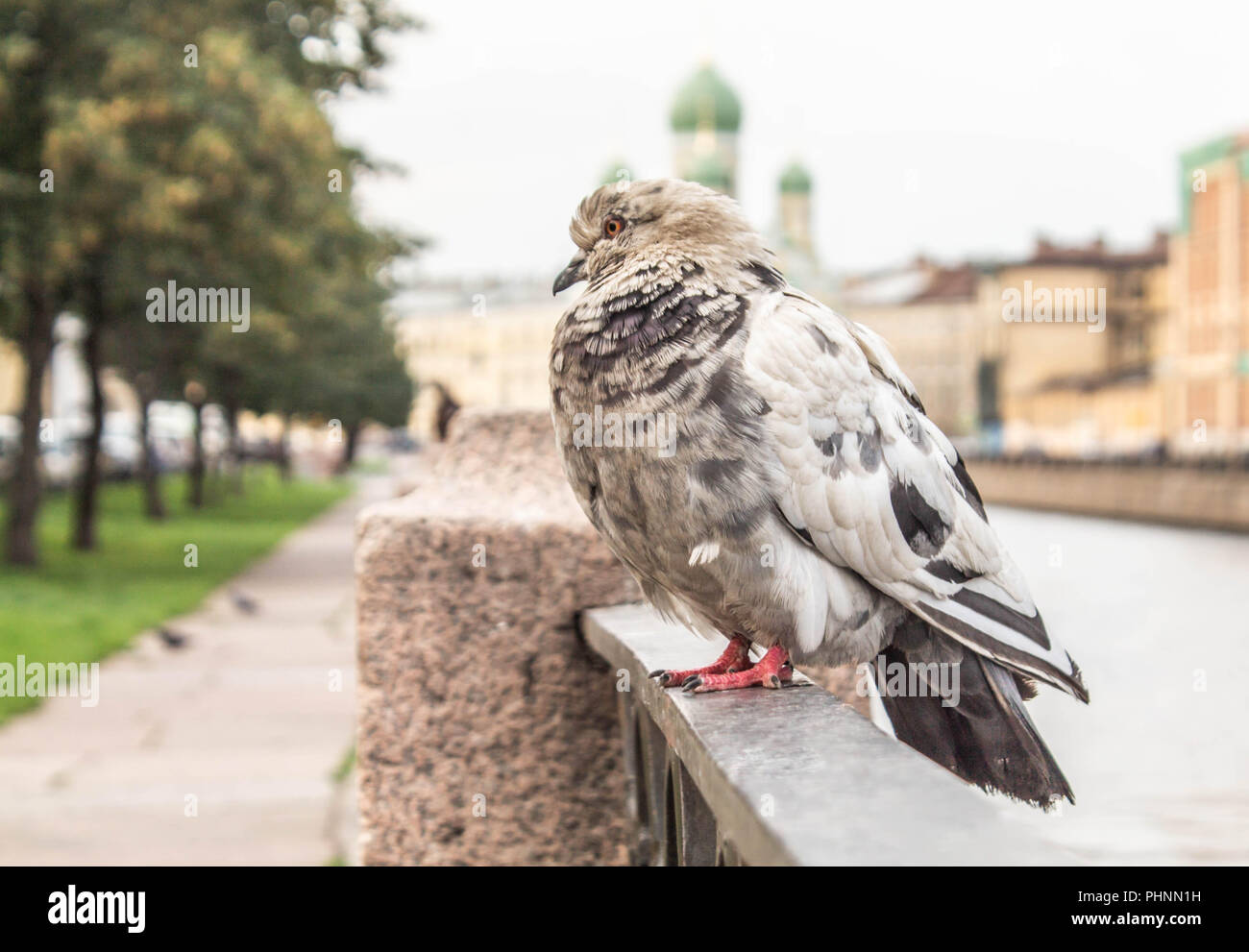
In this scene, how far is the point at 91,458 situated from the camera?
20.6 meters

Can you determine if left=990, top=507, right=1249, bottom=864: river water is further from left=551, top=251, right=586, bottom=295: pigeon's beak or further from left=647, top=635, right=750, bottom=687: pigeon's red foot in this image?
left=551, top=251, right=586, bottom=295: pigeon's beak

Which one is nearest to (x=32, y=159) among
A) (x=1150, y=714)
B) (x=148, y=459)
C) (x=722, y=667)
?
(x=148, y=459)

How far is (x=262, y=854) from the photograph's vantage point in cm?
585

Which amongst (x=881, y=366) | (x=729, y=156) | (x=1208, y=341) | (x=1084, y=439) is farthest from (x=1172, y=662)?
(x=729, y=156)

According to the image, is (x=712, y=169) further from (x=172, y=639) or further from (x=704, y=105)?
(x=172, y=639)

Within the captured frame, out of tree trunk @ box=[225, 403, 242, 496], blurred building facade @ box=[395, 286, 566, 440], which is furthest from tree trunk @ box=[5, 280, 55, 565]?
blurred building facade @ box=[395, 286, 566, 440]

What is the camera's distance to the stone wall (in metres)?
3.34

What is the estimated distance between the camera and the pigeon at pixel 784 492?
244 cm

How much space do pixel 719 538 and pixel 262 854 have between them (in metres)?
3.95

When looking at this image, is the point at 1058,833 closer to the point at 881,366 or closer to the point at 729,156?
the point at 881,366

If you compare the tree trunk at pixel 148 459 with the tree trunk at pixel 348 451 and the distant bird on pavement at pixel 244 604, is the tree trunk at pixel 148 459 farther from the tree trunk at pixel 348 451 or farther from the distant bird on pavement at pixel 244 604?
the tree trunk at pixel 348 451

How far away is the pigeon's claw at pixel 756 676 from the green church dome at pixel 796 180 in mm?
108456

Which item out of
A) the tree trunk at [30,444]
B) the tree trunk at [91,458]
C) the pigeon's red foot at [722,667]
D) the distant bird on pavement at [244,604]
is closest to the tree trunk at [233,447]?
the tree trunk at [91,458]

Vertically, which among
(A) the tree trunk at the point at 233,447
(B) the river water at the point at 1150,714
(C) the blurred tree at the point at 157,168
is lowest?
(B) the river water at the point at 1150,714
